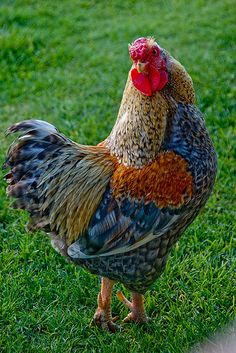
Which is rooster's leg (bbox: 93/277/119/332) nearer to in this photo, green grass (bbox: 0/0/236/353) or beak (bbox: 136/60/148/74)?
green grass (bbox: 0/0/236/353)

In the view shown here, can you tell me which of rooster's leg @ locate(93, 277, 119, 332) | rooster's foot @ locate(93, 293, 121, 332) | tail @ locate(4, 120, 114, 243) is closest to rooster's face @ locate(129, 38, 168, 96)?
tail @ locate(4, 120, 114, 243)

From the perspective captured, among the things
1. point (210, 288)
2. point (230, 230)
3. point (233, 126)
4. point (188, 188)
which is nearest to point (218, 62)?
point (233, 126)

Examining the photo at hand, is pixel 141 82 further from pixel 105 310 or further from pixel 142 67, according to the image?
pixel 105 310

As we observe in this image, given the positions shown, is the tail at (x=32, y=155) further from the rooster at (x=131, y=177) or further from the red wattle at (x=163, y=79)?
the red wattle at (x=163, y=79)

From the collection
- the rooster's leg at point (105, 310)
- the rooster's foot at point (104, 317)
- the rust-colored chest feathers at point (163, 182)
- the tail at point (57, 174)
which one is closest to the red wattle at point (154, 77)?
the rust-colored chest feathers at point (163, 182)

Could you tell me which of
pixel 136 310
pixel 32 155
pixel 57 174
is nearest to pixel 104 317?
pixel 136 310

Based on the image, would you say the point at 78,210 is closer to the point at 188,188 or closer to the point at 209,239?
the point at 188,188
